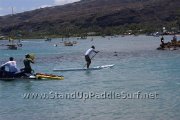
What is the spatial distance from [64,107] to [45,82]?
10852 mm

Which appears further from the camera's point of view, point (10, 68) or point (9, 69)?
point (9, 69)

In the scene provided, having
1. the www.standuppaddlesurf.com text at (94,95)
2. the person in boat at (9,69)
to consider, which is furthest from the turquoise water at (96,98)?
the person in boat at (9,69)

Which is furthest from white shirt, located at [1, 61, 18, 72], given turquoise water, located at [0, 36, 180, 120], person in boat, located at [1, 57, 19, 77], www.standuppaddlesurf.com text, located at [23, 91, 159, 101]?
www.standuppaddlesurf.com text, located at [23, 91, 159, 101]

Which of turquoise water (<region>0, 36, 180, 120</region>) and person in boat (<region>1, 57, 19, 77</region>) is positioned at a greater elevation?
person in boat (<region>1, 57, 19, 77</region>)

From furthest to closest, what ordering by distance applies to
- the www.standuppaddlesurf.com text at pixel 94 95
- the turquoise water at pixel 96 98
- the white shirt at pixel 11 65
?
1. the white shirt at pixel 11 65
2. the www.standuppaddlesurf.com text at pixel 94 95
3. the turquoise water at pixel 96 98

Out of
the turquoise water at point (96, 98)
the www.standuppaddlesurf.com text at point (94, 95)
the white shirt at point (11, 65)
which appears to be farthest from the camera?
the white shirt at point (11, 65)

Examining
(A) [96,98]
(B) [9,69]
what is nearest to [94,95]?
(A) [96,98]

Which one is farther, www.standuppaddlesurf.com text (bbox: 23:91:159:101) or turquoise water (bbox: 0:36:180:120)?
www.standuppaddlesurf.com text (bbox: 23:91:159:101)

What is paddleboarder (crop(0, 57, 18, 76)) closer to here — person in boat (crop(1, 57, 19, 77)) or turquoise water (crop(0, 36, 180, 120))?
person in boat (crop(1, 57, 19, 77))

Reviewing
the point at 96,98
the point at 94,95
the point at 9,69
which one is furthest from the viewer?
the point at 9,69

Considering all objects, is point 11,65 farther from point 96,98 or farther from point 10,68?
point 96,98

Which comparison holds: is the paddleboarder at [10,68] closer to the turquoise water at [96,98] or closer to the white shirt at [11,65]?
the white shirt at [11,65]

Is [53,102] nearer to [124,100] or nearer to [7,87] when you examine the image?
[124,100]

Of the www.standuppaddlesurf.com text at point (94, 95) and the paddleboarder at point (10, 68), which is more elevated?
the paddleboarder at point (10, 68)
